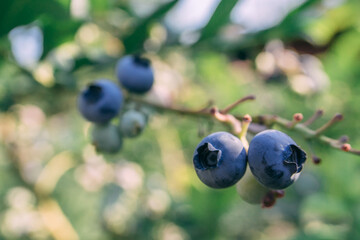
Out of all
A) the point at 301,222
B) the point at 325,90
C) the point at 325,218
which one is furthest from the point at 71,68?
the point at 301,222

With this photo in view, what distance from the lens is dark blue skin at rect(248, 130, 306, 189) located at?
2.58 ft

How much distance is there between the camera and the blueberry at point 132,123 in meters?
1.25

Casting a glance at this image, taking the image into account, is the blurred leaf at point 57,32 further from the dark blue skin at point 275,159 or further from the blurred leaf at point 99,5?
the dark blue skin at point 275,159

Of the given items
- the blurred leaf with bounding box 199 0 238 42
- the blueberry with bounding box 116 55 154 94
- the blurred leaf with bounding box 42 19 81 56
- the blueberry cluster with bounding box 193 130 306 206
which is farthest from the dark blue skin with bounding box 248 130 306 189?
the blurred leaf with bounding box 42 19 81 56

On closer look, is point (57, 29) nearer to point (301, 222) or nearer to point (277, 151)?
point (277, 151)

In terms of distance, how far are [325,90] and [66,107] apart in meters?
1.95

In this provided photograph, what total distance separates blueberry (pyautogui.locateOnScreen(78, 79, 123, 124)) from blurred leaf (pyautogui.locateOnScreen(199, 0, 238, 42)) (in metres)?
0.42

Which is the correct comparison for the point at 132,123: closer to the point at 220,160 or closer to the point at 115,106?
the point at 115,106

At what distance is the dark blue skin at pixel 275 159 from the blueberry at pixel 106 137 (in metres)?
0.62

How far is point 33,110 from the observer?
2.75 metres

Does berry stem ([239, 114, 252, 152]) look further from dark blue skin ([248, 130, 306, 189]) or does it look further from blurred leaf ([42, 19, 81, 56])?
blurred leaf ([42, 19, 81, 56])

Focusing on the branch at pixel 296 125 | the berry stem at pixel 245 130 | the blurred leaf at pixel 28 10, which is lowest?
the branch at pixel 296 125

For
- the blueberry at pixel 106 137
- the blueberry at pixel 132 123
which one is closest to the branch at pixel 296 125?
the blueberry at pixel 132 123

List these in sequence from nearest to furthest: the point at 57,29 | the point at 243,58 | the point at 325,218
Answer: the point at 57,29 < the point at 243,58 < the point at 325,218
